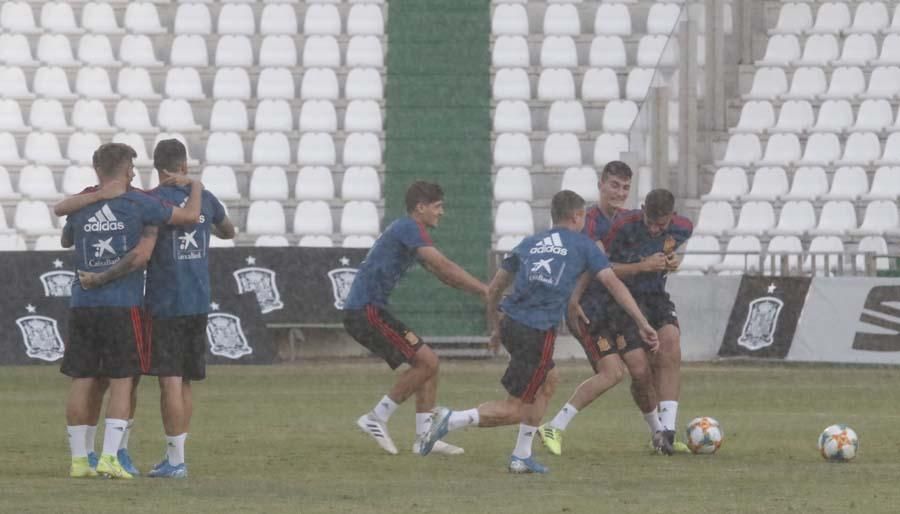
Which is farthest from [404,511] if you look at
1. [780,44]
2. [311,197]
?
[780,44]

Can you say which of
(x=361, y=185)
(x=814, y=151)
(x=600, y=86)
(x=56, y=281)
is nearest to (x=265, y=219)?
(x=361, y=185)

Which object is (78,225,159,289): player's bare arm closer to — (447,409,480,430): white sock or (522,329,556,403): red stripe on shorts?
(447,409,480,430): white sock

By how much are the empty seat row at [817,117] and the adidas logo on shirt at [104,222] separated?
59.0ft

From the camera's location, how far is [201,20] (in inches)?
1136

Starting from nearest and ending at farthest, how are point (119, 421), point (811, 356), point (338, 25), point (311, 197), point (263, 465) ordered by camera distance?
point (119, 421), point (263, 465), point (811, 356), point (311, 197), point (338, 25)

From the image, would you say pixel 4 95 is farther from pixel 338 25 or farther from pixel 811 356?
pixel 811 356

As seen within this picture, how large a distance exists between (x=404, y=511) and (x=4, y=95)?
2115 cm

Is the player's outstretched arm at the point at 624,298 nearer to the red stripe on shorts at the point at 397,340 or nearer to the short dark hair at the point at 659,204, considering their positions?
the short dark hair at the point at 659,204

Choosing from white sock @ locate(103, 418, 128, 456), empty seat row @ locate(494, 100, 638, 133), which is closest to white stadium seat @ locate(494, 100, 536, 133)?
empty seat row @ locate(494, 100, 638, 133)

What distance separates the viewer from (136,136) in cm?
2695

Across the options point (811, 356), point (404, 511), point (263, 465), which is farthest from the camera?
point (811, 356)

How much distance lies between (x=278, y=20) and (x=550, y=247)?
19.0 metres

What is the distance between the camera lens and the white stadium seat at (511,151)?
26984 millimetres

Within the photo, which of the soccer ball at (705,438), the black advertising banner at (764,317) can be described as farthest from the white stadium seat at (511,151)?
the soccer ball at (705,438)
